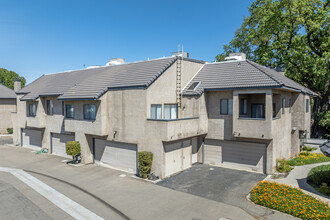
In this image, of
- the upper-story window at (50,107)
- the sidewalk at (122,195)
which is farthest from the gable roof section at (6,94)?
the sidewalk at (122,195)

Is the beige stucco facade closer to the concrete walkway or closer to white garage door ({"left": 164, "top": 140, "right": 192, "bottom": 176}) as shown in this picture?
white garage door ({"left": 164, "top": 140, "right": 192, "bottom": 176})

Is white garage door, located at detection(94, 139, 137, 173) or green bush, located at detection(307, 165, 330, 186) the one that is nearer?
green bush, located at detection(307, 165, 330, 186)

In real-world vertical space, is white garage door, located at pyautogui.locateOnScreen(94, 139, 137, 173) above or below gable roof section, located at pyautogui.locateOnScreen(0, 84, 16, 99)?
below

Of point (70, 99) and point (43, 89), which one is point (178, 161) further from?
point (43, 89)

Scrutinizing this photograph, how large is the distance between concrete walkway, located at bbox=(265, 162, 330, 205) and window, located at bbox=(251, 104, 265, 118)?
471cm

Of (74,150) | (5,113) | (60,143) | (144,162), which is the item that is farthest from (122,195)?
(5,113)

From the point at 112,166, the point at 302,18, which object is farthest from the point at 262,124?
the point at 302,18

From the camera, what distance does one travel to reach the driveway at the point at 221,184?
40.0ft

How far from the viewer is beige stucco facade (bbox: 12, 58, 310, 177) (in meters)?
16.5

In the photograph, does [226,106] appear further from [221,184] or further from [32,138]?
[32,138]

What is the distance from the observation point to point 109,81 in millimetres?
19891

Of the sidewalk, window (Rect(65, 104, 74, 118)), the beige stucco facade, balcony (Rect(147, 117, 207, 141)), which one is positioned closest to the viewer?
the sidewalk

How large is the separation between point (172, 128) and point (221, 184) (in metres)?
4.79

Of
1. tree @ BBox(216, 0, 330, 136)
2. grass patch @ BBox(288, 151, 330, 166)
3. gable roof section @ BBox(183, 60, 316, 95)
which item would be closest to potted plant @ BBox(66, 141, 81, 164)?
gable roof section @ BBox(183, 60, 316, 95)
